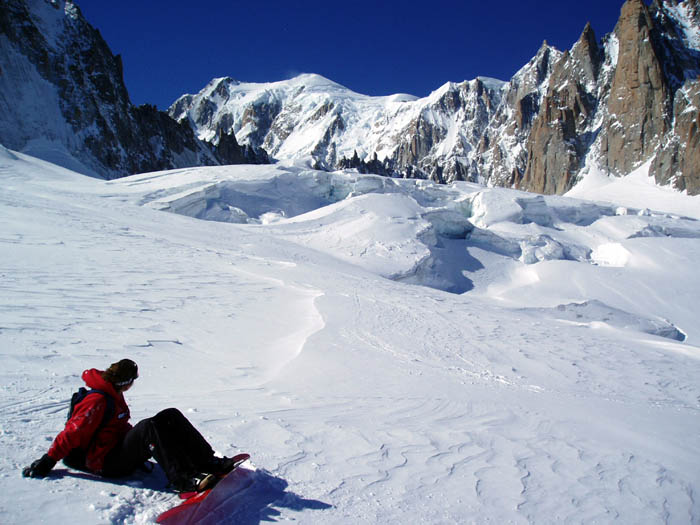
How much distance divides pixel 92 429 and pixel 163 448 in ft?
1.39

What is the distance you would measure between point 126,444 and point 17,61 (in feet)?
184

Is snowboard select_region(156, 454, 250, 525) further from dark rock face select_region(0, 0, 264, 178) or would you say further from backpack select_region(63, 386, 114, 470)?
Answer: dark rock face select_region(0, 0, 264, 178)

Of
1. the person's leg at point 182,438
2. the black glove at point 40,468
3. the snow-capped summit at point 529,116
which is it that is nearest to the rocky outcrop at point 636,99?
the snow-capped summit at point 529,116

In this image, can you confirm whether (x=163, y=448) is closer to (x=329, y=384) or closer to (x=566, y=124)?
(x=329, y=384)

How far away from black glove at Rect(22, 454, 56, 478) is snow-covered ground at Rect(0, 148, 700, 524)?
0.03m

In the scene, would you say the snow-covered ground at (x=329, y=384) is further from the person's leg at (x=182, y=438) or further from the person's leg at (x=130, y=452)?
the person's leg at (x=182, y=438)

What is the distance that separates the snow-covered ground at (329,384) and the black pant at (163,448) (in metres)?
0.13

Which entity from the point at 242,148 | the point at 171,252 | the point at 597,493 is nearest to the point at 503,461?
the point at 597,493

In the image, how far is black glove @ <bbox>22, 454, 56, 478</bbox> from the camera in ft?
7.61

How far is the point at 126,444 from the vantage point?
250cm

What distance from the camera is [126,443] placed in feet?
8.21

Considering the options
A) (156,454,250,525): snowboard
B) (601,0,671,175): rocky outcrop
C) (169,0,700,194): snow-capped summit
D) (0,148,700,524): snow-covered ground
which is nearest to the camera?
(156,454,250,525): snowboard

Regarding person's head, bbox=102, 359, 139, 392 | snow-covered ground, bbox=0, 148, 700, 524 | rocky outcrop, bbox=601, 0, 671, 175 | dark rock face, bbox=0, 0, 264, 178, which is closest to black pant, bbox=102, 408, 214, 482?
snow-covered ground, bbox=0, 148, 700, 524

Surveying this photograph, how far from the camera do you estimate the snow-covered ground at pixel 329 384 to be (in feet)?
8.87
